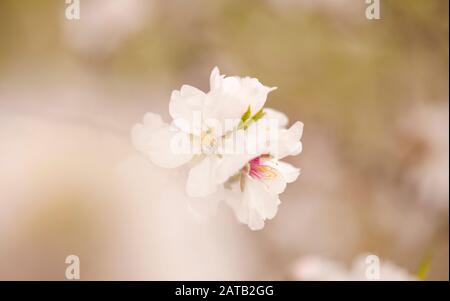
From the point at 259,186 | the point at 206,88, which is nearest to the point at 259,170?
the point at 259,186

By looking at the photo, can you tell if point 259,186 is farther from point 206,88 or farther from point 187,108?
point 206,88

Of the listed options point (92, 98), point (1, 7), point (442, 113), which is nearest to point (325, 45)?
point (442, 113)

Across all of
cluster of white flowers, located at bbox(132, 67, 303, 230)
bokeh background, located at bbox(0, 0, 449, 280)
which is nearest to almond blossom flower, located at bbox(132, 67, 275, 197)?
cluster of white flowers, located at bbox(132, 67, 303, 230)

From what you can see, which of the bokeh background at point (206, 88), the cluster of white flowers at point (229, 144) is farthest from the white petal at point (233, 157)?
the bokeh background at point (206, 88)

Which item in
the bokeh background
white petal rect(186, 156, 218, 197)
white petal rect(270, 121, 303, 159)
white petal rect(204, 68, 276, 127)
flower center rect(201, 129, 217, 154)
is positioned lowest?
white petal rect(186, 156, 218, 197)

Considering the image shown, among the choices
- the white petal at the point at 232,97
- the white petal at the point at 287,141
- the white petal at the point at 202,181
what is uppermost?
the white petal at the point at 232,97

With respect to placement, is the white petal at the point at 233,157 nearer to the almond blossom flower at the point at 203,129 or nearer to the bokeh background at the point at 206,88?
the almond blossom flower at the point at 203,129

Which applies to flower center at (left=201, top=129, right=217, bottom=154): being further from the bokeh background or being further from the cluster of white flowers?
the bokeh background

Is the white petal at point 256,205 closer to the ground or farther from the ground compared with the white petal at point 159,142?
closer to the ground
